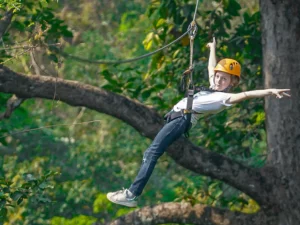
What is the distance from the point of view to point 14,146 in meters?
18.2

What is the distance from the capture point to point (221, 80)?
8.04m

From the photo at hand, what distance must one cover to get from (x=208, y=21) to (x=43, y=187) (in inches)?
145

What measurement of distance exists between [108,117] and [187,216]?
8.22m

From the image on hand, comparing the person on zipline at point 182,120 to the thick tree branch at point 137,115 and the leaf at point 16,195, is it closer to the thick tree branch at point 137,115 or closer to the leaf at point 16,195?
the leaf at point 16,195

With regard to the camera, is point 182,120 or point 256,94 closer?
point 256,94

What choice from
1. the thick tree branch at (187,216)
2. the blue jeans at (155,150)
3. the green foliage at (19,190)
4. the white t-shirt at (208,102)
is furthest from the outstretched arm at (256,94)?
the thick tree branch at (187,216)

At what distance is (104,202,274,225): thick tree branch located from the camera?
34.9ft

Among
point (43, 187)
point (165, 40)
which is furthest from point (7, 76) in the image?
point (165, 40)

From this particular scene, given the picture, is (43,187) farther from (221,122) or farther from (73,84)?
(221,122)

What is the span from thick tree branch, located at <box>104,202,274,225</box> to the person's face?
2.86m

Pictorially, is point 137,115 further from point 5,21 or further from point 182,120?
point 182,120

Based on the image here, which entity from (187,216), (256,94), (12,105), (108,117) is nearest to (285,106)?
(187,216)

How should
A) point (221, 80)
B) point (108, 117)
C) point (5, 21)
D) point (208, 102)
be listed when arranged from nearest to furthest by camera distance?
point (208, 102)
point (221, 80)
point (5, 21)
point (108, 117)

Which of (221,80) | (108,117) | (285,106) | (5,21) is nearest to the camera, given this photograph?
(221,80)
